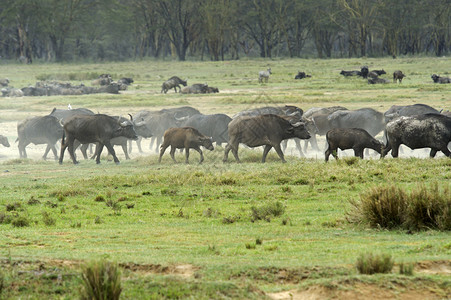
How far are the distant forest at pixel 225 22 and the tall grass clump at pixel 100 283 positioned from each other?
67.1m

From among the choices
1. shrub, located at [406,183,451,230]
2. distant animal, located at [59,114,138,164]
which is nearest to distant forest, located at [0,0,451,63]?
distant animal, located at [59,114,138,164]

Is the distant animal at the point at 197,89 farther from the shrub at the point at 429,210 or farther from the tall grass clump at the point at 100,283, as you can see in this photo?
the tall grass clump at the point at 100,283

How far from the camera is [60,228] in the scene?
10797 mm

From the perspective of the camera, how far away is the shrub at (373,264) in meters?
6.95

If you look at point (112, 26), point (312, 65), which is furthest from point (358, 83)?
point (112, 26)

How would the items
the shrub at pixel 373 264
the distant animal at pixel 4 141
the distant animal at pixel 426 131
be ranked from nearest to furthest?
1. the shrub at pixel 373 264
2. the distant animal at pixel 426 131
3. the distant animal at pixel 4 141

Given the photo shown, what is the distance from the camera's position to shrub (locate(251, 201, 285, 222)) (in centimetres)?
1116

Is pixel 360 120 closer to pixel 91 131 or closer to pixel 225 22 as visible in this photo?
→ pixel 91 131

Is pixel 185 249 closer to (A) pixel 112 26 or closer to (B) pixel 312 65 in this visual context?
(B) pixel 312 65

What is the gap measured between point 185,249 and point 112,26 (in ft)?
257

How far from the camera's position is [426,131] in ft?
56.1

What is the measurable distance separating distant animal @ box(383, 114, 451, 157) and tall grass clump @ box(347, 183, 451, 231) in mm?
7499

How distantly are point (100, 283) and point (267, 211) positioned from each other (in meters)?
5.38

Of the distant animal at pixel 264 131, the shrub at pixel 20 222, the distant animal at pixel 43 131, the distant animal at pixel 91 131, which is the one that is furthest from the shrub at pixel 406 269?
the distant animal at pixel 43 131
